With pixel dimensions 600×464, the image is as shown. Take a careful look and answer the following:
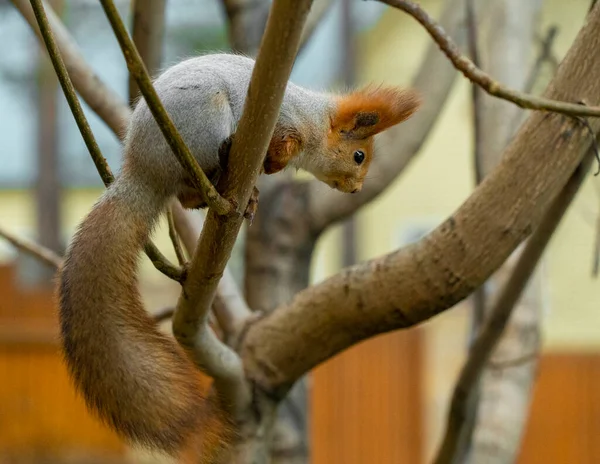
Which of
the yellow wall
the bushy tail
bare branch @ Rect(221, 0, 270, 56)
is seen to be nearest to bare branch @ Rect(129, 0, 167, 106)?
bare branch @ Rect(221, 0, 270, 56)

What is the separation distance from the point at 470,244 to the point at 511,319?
3.08 ft

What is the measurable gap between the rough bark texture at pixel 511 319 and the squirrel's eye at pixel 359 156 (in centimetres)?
48

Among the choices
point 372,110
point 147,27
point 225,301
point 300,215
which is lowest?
point 225,301

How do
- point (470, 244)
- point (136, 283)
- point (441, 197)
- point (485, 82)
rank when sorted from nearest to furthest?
point (485, 82) < point (136, 283) < point (470, 244) < point (441, 197)

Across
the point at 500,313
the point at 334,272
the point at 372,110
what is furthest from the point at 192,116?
the point at 334,272

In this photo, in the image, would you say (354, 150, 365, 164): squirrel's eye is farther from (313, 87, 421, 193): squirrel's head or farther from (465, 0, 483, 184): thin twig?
(465, 0, 483, 184): thin twig

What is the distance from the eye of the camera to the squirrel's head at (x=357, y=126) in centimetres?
158

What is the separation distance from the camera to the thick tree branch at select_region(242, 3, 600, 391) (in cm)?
142

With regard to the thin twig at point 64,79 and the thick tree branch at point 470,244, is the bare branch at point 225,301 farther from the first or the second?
the thin twig at point 64,79

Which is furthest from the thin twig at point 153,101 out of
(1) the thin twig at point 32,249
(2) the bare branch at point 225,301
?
(1) the thin twig at point 32,249

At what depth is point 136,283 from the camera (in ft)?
4.20

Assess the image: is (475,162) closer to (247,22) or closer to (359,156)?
(359,156)

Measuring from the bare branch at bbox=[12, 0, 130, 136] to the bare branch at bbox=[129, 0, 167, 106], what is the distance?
3.8 inches

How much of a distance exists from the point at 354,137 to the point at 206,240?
60cm
